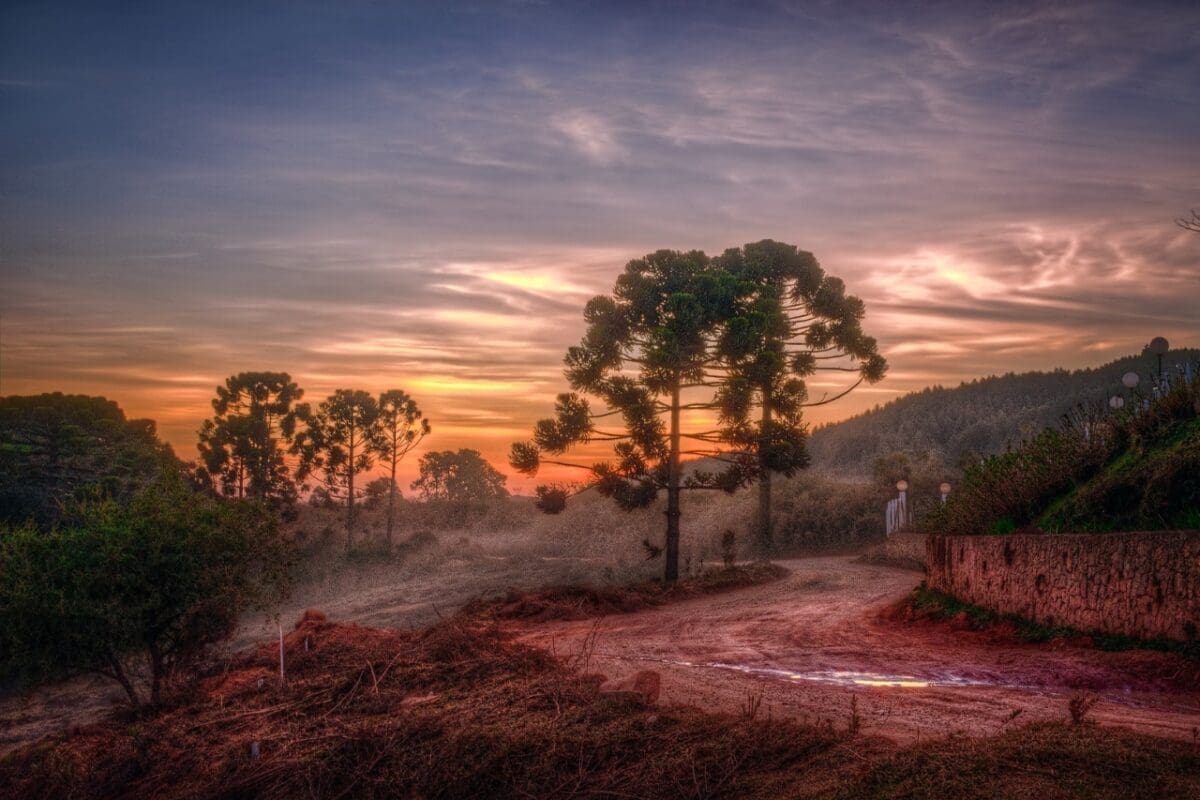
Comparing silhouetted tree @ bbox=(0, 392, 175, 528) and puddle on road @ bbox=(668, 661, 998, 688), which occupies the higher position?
silhouetted tree @ bbox=(0, 392, 175, 528)

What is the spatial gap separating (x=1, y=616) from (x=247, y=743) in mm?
4533

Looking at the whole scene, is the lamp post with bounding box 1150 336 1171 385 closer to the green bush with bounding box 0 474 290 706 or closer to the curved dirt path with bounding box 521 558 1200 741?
the curved dirt path with bounding box 521 558 1200 741

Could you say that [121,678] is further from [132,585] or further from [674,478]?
[674,478]

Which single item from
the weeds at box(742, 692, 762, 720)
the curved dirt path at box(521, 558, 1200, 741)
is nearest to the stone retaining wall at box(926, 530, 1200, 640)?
the curved dirt path at box(521, 558, 1200, 741)

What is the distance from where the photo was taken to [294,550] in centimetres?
1253

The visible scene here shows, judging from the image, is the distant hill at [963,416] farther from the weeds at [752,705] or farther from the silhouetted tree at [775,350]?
the weeds at [752,705]

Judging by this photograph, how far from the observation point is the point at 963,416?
65938 mm

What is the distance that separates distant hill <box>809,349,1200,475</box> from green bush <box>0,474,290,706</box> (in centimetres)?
5011

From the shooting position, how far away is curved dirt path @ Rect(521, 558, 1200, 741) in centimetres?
666

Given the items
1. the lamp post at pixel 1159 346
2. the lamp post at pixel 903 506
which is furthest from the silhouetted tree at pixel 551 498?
the lamp post at pixel 1159 346

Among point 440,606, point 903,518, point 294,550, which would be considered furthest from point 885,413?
point 294,550

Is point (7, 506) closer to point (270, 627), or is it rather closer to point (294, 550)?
point (270, 627)

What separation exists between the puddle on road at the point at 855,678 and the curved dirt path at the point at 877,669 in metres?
0.01

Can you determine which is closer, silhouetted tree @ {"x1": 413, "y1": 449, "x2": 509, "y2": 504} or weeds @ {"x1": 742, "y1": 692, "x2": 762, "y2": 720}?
weeds @ {"x1": 742, "y1": 692, "x2": 762, "y2": 720}
